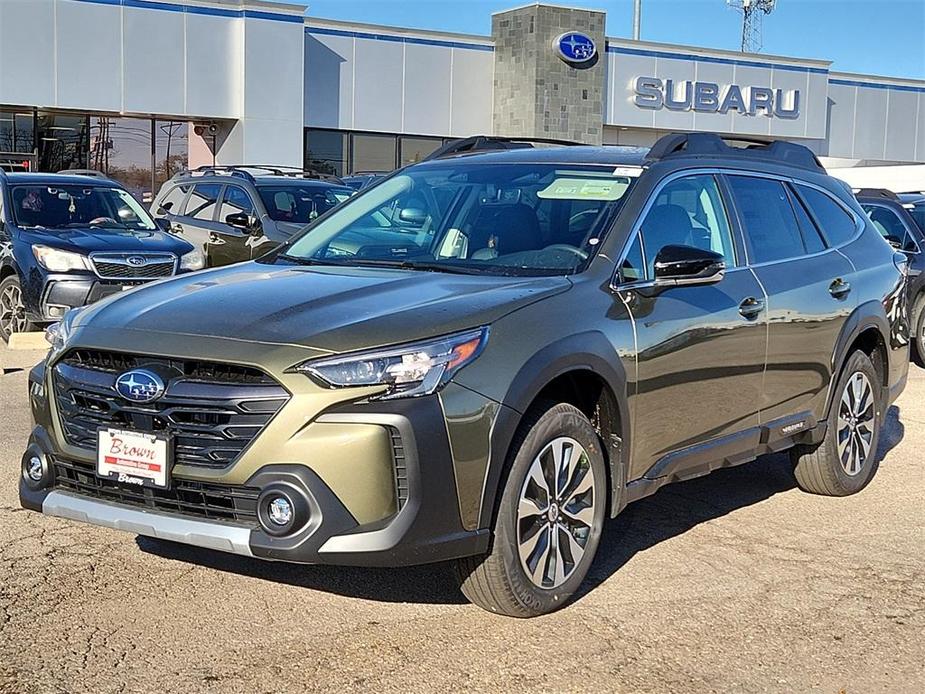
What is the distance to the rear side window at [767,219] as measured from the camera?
5.93 meters

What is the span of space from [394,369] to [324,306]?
1.67ft

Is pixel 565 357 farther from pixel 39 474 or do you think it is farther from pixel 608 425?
pixel 39 474

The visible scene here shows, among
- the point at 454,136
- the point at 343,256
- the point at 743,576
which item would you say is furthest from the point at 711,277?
the point at 454,136

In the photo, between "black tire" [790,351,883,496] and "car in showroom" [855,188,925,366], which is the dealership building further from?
"black tire" [790,351,883,496]

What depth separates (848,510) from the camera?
649 centimetres

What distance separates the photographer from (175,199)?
14.9 meters

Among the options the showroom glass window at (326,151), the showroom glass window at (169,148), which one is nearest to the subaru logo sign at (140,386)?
the showroom glass window at (169,148)

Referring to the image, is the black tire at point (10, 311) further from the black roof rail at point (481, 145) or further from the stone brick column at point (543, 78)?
the stone brick column at point (543, 78)

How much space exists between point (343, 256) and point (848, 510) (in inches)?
119

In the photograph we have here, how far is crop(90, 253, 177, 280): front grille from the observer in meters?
11.3

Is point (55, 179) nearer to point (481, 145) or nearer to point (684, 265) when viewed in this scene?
point (481, 145)

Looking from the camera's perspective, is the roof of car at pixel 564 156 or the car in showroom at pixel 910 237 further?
the car in showroom at pixel 910 237

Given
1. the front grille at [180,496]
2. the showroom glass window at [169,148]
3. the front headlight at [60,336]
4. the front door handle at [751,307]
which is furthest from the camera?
the showroom glass window at [169,148]

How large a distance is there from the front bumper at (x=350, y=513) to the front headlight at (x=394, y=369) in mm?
59
